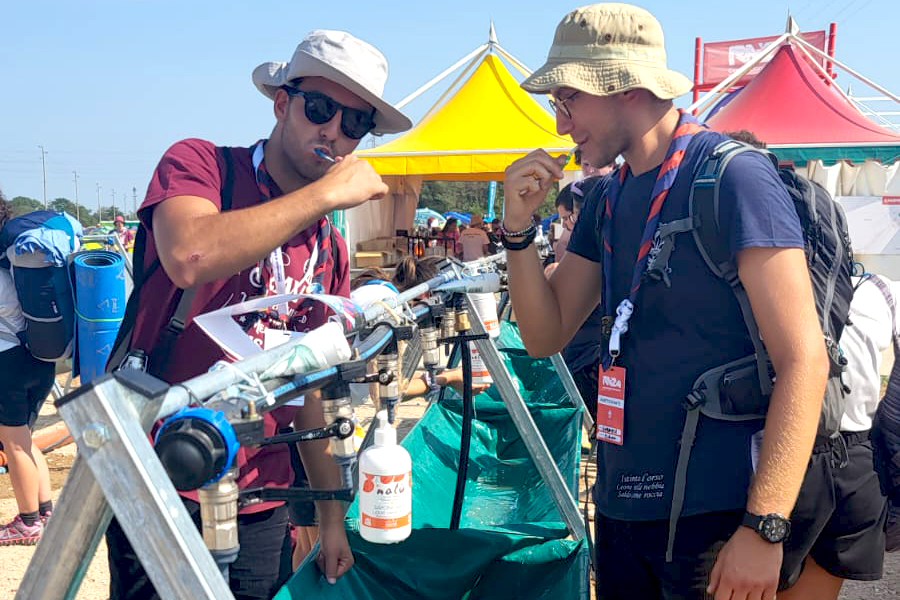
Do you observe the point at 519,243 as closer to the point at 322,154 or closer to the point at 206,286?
the point at 322,154

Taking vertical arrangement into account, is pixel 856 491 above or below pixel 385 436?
below

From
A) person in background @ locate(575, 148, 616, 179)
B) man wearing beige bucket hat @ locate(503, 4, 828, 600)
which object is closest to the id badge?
man wearing beige bucket hat @ locate(503, 4, 828, 600)

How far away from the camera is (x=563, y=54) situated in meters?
2.01

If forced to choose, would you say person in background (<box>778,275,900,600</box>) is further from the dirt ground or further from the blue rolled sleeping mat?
the blue rolled sleeping mat

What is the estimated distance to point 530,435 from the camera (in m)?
2.73

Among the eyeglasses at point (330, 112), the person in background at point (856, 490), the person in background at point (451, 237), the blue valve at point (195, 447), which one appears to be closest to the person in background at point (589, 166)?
the person in background at point (856, 490)

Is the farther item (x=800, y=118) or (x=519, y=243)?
(x=800, y=118)

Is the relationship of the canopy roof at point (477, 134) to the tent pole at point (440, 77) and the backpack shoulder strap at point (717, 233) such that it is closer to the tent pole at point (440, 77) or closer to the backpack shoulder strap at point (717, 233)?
the tent pole at point (440, 77)

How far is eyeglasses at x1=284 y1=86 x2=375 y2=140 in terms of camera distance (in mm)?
2020

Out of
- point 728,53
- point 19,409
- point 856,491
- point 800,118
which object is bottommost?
point 19,409

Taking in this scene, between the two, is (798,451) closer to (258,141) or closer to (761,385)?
(761,385)

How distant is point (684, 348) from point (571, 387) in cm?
331

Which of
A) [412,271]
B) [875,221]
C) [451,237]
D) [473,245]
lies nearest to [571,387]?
[412,271]

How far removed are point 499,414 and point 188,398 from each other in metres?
3.74
